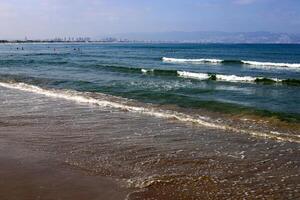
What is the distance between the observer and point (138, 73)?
36531mm

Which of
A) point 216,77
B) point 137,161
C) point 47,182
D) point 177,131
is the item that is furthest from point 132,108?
point 216,77

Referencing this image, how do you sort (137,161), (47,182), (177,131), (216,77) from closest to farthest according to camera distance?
1. (47,182)
2. (137,161)
3. (177,131)
4. (216,77)

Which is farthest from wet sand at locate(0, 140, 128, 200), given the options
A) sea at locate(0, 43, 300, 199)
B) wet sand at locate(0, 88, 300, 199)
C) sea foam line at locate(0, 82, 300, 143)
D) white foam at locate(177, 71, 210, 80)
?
white foam at locate(177, 71, 210, 80)

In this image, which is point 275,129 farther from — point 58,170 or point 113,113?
point 58,170

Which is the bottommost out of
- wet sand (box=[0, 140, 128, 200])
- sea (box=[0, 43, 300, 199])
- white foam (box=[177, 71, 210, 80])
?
wet sand (box=[0, 140, 128, 200])

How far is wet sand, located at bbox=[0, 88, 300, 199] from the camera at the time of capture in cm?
857

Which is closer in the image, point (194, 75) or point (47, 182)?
point (47, 182)

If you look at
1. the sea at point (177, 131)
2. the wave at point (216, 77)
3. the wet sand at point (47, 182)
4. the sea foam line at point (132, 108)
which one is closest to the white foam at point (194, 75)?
the wave at point (216, 77)

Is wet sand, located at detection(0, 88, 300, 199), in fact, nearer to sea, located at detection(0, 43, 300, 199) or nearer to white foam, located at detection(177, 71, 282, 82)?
sea, located at detection(0, 43, 300, 199)

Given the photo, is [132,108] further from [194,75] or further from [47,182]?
[194,75]

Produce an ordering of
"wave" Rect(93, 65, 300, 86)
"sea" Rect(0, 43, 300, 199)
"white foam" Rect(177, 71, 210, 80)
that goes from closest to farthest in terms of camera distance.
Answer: "sea" Rect(0, 43, 300, 199)
"wave" Rect(93, 65, 300, 86)
"white foam" Rect(177, 71, 210, 80)

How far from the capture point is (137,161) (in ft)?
34.7

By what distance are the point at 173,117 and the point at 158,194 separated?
796cm

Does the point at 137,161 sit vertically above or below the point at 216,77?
below
